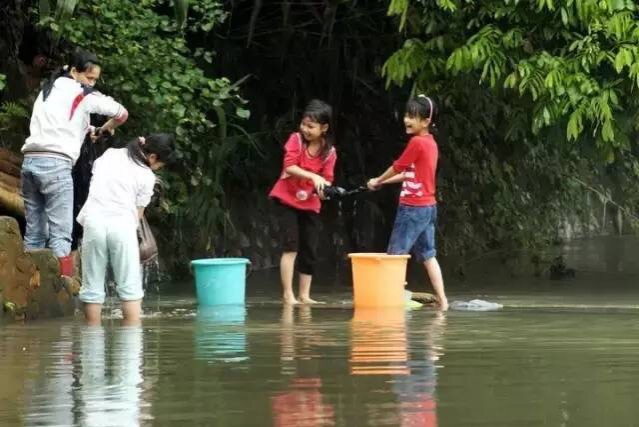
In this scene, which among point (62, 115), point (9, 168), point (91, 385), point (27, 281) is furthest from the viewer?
point (9, 168)

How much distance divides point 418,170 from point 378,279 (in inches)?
39.6

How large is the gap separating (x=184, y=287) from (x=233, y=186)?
7.49 feet

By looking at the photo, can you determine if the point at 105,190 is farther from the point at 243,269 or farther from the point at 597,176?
the point at 597,176

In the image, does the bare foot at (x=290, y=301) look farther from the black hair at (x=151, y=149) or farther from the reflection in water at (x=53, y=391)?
the reflection in water at (x=53, y=391)

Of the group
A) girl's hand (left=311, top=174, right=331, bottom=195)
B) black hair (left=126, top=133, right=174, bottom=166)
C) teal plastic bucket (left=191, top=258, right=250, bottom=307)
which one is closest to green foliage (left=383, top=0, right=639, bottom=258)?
girl's hand (left=311, top=174, right=331, bottom=195)

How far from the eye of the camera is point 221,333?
29.2 ft

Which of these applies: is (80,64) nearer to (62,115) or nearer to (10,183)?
(62,115)

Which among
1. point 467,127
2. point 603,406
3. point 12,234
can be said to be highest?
point 467,127

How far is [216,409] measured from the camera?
5.58m

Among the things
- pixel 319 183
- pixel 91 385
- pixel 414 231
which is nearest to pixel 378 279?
pixel 414 231

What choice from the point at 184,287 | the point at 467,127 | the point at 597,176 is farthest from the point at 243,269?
the point at 597,176

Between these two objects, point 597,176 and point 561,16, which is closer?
point 561,16

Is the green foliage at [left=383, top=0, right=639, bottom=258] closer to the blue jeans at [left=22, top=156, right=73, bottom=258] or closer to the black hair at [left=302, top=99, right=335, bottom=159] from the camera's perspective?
the black hair at [left=302, top=99, right=335, bottom=159]

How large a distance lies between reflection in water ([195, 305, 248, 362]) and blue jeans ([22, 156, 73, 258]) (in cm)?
119
